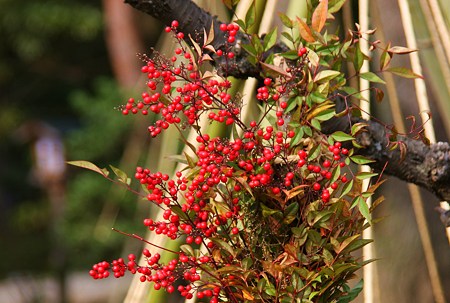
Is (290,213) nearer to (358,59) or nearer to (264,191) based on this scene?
(264,191)

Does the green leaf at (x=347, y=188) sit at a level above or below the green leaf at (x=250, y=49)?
below

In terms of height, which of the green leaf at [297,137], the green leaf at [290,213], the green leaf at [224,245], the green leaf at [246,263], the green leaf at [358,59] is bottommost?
the green leaf at [246,263]

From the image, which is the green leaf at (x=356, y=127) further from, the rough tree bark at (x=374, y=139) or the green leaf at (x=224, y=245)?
the green leaf at (x=224, y=245)

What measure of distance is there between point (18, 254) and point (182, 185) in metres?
5.83

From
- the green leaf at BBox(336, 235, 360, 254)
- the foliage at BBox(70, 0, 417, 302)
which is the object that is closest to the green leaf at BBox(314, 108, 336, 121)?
the foliage at BBox(70, 0, 417, 302)

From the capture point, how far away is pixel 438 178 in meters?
0.95

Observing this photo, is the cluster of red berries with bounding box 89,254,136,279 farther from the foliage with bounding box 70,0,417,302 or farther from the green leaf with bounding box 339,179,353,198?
the green leaf with bounding box 339,179,353,198

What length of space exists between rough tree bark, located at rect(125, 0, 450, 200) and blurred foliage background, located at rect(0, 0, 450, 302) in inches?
3.0

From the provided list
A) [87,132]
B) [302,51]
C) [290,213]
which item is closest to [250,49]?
[302,51]

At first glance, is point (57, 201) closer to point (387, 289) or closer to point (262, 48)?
point (387, 289)

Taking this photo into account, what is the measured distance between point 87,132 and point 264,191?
3412 mm

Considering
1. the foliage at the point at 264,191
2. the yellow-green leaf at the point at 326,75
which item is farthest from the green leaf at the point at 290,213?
the yellow-green leaf at the point at 326,75

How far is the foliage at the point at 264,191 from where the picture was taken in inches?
29.7

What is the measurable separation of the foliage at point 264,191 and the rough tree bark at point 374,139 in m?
0.04
